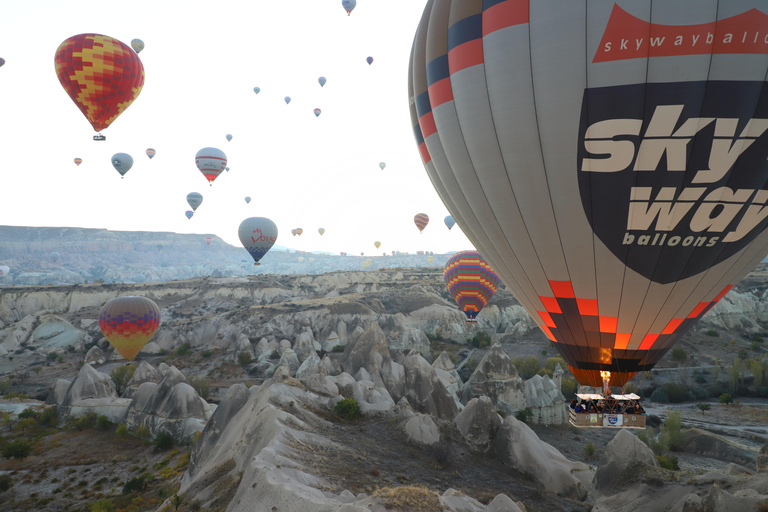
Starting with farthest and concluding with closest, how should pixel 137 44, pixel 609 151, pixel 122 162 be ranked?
pixel 122 162 < pixel 137 44 < pixel 609 151

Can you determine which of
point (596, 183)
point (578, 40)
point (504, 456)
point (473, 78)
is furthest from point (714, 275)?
point (504, 456)

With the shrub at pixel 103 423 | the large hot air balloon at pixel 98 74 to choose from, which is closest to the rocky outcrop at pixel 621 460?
the shrub at pixel 103 423

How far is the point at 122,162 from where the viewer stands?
209 ft

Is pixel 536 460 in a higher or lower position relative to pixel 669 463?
higher

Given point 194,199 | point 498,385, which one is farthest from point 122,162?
point 498,385

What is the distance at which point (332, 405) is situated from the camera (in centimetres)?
2141

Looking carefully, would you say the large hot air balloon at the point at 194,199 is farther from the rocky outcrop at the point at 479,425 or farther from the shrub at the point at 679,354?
the shrub at the point at 679,354

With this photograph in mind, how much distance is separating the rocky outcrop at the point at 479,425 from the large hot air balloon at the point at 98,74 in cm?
3731

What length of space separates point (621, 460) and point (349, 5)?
5642 cm

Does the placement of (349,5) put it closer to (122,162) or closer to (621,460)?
(122,162)

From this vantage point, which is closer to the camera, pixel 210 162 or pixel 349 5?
pixel 349 5

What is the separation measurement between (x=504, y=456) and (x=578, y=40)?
18284 mm

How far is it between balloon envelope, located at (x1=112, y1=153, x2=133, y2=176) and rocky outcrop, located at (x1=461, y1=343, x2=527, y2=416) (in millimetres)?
60225

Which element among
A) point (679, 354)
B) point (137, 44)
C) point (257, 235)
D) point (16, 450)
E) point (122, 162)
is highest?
point (137, 44)
